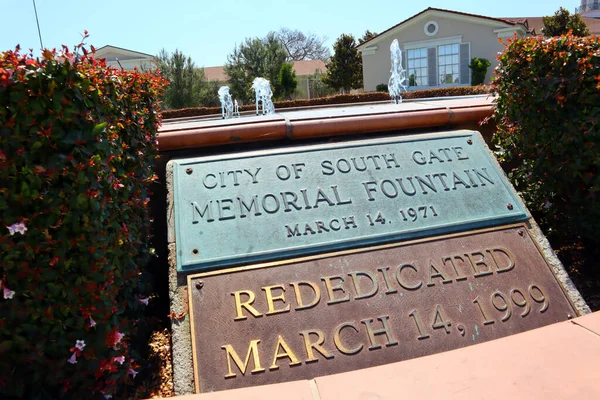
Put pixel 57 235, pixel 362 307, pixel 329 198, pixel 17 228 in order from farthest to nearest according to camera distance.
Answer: pixel 329 198
pixel 362 307
pixel 57 235
pixel 17 228

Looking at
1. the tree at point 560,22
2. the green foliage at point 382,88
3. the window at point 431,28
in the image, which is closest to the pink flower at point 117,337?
the green foliage at point 382,88

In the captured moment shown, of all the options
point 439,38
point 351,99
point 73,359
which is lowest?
point 73,359

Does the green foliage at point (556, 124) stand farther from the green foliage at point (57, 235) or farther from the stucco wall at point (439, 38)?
the stucco wall at point (439, 38)

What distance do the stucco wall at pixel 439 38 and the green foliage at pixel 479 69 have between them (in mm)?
319

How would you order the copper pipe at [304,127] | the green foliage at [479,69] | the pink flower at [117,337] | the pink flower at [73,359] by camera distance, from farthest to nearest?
the green foliage at [479,69] → the copper pipe at [304,127] → the pink flower at [117,337] → the pink flower at [73,359]

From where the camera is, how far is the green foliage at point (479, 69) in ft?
72.5

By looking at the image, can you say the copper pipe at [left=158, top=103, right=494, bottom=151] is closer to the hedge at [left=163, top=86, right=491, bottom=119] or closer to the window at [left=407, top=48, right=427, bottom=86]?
the hedge at [left=163, top=86, right=491, bottom=119]

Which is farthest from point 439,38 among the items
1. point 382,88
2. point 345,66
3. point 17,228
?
point 17,228

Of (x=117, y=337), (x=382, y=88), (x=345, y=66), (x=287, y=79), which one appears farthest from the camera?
(x=345, y=66)

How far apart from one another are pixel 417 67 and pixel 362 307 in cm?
2379

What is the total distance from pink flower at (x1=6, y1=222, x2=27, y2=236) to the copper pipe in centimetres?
170

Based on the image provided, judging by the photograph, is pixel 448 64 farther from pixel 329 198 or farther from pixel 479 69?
pixel 329 198

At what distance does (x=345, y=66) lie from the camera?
98.8ft

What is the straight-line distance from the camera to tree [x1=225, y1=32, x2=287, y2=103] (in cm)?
3100
